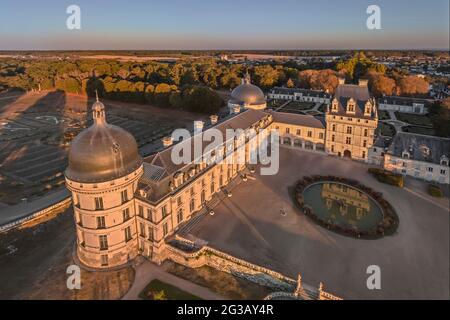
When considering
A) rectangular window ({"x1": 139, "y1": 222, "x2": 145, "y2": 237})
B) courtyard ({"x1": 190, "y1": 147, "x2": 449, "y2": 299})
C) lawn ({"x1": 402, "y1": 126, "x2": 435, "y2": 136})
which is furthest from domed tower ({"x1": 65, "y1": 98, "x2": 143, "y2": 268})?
lawn ({"x1": 402, "y1": 126, "x2": 435, "y2": 136})

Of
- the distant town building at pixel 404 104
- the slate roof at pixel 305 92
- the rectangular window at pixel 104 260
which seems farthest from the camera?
the slate roof at pixel 305 92

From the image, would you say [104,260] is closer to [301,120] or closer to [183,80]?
[301,120]

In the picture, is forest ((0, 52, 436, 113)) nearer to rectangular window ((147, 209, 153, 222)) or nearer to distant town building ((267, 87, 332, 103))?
distant town building ((267, 87, 332, 103))

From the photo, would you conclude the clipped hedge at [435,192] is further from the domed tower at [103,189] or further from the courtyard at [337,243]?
the domed tower at [103,189]

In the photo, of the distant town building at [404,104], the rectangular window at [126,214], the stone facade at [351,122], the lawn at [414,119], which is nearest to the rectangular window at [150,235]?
the rectangular window at [126,214]

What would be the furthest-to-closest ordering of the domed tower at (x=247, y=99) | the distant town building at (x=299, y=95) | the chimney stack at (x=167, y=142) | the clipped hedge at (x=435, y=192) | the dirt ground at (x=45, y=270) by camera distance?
the distant town building at (x=299, y=95)
the domed tower at (x=247, y=99)
the clipped hedge at (x=435, y=192)
the chimney stack at (x=167, y=142)
the dirt ground at (x=45, y=270)

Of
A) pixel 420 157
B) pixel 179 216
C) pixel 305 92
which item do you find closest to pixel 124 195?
pixel 179 216
